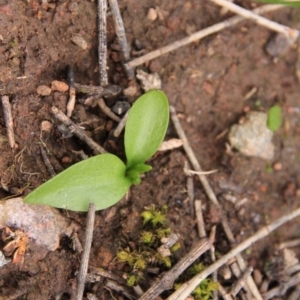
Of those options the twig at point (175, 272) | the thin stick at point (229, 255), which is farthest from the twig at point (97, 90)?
the thin stick at point (229, 255)

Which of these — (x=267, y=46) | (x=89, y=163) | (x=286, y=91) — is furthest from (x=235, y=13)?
(x=89, y=163)

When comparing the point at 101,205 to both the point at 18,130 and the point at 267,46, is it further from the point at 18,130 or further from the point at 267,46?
the point at 267,46

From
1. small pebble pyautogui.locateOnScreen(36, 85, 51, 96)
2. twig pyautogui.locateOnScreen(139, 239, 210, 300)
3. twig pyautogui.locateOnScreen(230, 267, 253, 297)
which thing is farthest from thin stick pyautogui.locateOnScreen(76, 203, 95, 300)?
twig pyautogui.locateOnScreen(230, 267, 253, 297)

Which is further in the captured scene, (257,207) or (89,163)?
(257,207)

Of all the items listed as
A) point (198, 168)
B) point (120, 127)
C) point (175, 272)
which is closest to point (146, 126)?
point (120, 127)

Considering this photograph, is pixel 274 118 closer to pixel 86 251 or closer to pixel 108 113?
pixel 108 113

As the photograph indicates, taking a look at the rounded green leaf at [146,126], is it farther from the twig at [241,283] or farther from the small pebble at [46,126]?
the twig at [241,283]

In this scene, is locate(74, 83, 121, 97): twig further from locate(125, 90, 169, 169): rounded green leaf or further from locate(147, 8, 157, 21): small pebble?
locate(147, 8, 157, 21): small pebble
